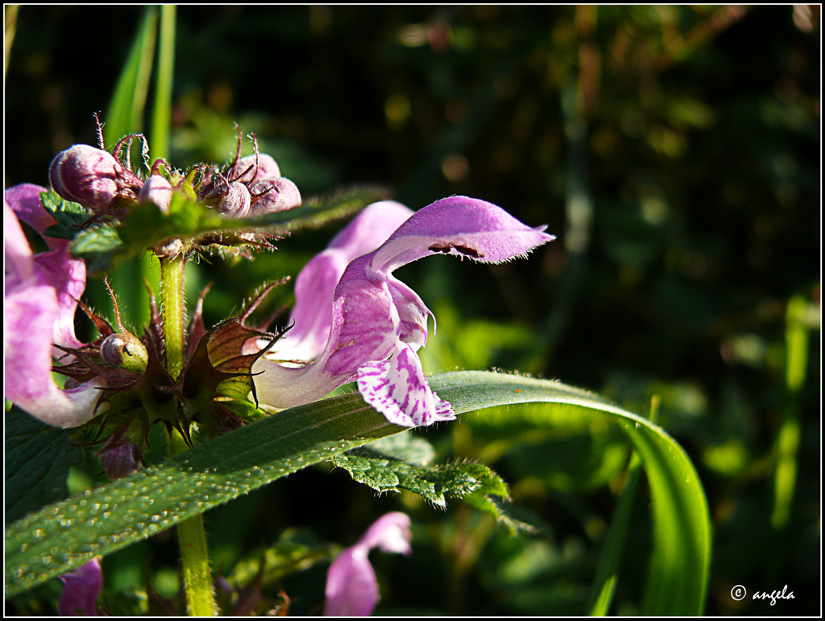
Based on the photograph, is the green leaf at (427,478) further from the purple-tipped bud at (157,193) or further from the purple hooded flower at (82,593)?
the purple hooded flower at (82,593)

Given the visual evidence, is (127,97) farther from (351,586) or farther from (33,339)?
(351,586)

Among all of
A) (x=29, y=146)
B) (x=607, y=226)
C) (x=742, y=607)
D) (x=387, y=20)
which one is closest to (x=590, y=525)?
(x=742, y=607)

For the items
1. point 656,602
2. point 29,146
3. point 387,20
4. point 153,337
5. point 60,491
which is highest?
point 387,20

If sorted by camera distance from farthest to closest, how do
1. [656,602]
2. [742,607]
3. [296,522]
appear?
1. [296,522]
2. [742,607]
3. [656,602]

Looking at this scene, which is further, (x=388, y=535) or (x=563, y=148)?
(x=563, y=148)

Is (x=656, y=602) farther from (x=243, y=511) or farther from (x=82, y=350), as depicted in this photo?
(x=243, y=511)

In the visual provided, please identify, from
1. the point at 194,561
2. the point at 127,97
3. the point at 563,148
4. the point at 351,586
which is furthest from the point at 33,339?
the point at 563,148

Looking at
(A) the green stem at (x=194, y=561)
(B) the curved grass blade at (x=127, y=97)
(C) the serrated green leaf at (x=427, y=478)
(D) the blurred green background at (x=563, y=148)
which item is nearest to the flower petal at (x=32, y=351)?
(A) the green stem at (x=194, y=561)
